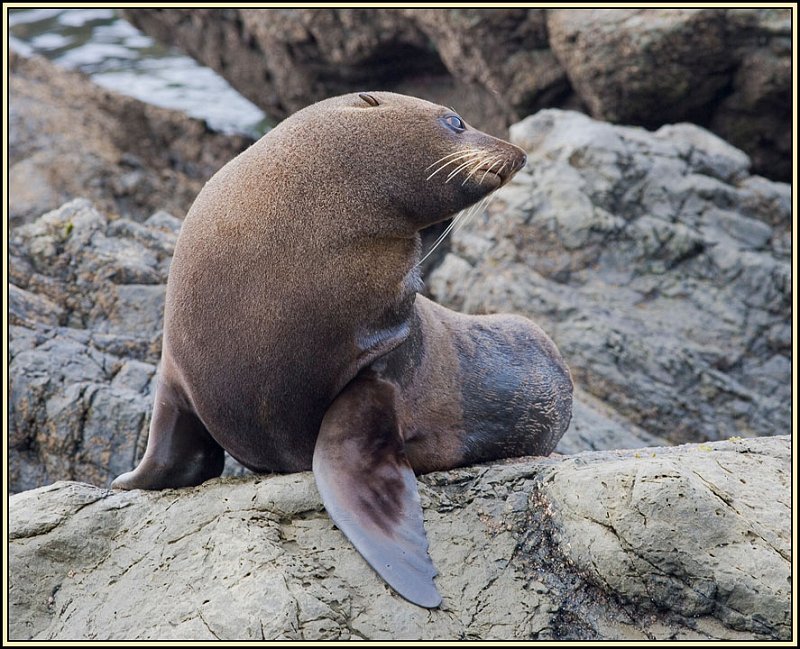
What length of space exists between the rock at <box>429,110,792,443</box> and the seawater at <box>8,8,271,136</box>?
805cm

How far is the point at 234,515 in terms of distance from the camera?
4949mm

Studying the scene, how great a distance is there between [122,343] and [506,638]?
4203 millimetres

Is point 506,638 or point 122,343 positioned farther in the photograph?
point 122,343

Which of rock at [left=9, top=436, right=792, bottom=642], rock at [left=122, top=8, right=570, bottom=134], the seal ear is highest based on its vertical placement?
the seal ear

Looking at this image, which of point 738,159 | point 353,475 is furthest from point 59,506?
point 738,159

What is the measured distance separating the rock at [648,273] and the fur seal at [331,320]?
10.8 feet

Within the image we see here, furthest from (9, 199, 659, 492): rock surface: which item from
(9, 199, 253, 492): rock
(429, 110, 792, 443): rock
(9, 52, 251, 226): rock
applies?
(9, 52, 251, 226): rock

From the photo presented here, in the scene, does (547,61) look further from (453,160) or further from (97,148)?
(453,160)

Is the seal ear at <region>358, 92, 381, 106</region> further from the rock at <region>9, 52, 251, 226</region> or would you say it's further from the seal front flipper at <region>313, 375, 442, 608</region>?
the rock at <region>9, 52, 251, 226</region>

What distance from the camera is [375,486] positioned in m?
5.04

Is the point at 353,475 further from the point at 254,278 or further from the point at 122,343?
the point at 122,343

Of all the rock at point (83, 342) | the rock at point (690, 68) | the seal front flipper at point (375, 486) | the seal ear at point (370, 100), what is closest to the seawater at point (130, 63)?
the rock at point (690, 68)

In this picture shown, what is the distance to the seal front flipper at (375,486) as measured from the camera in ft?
15.1

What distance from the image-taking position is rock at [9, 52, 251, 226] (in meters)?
12.4
